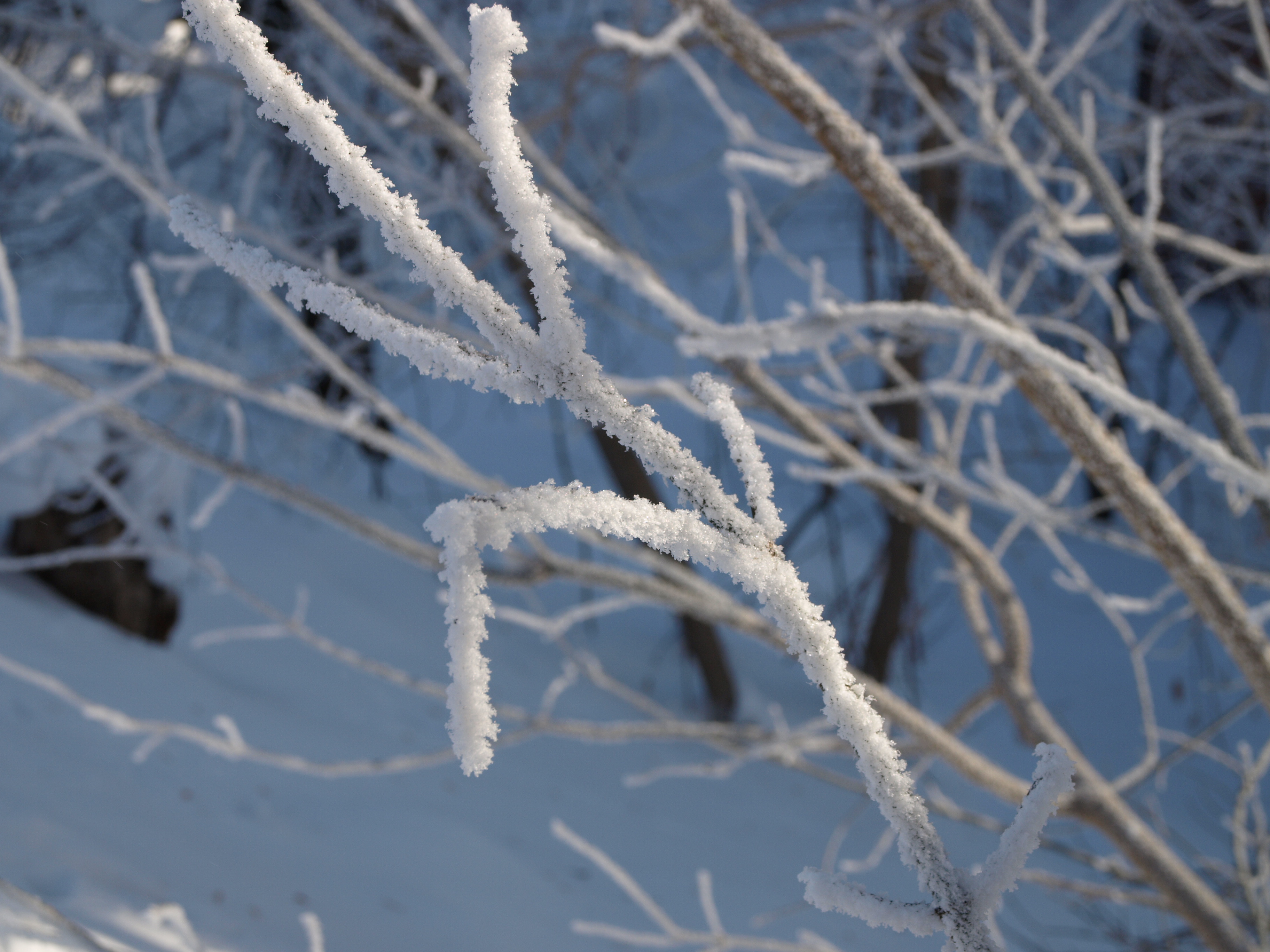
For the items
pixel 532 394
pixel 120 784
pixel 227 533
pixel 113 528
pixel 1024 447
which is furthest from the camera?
pixel 1024 447

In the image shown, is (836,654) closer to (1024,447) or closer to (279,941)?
(279,941)

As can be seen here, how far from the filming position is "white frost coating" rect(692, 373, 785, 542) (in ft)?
1.40

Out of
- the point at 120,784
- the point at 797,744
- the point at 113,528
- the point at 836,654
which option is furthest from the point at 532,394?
the point at 113,528

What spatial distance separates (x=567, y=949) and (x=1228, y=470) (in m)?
2.35

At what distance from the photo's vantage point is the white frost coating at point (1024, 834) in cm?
42

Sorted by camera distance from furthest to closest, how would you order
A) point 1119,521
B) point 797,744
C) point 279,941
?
point 1119,521
point 279,941
point 797,744

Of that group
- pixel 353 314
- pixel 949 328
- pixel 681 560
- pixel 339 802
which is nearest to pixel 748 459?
pixel 681 560

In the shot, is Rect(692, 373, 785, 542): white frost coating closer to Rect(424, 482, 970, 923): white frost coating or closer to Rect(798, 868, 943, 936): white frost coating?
Rect(424, 482, 970, 923): white frost coating

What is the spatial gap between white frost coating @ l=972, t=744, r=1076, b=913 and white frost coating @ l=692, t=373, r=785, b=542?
149mm

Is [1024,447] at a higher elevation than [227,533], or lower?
higher

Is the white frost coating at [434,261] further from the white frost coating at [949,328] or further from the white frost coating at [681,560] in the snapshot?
the white frost coating at [949,328]

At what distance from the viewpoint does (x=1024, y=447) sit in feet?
24.0

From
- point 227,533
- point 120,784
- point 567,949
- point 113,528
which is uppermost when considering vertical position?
point 227,533

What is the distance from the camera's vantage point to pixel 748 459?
43 cm
